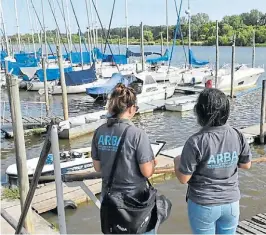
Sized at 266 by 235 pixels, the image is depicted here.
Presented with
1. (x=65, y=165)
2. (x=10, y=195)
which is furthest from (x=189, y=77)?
(x=10, y=195)

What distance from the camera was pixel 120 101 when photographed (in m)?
2.91

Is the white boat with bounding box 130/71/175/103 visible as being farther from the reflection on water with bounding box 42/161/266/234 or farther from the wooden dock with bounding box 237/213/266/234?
the wooden dock with bounding box 237/213/266/234

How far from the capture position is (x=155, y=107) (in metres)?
22.9

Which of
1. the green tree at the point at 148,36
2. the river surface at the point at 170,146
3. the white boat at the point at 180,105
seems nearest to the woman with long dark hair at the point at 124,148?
the river surface at the point at 170,146

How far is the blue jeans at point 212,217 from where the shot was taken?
2924mm

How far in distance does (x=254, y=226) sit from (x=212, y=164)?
4429 millimetres

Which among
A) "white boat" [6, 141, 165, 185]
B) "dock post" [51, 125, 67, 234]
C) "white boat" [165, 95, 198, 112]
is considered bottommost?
"white boat" [165, 95, 198, 112]

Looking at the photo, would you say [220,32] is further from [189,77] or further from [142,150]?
[142,150]

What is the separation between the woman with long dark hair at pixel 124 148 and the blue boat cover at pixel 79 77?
24.9 m

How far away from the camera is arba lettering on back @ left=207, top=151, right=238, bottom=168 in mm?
2828

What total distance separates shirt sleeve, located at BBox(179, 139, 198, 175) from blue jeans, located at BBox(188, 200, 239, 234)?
1.07 ft

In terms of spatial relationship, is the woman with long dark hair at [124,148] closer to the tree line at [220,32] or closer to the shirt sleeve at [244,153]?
the shirt sleeve at [244,153]

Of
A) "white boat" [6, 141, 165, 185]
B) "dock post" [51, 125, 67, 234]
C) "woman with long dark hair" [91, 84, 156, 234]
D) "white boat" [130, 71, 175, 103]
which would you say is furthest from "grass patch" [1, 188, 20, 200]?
"white boat" [130, 71, 175, 103]

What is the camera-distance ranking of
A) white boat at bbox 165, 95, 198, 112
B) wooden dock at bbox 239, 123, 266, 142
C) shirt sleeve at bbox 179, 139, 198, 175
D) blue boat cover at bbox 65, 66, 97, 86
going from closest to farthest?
shirt sleeve at bbox 179, 139, 198, 175 < wooden dock at bbox 239, 123, 266, 142 < white boat at bbox 165, 95, 198, 112 < blue boat cover at bbox 65, 66, 97, 86
